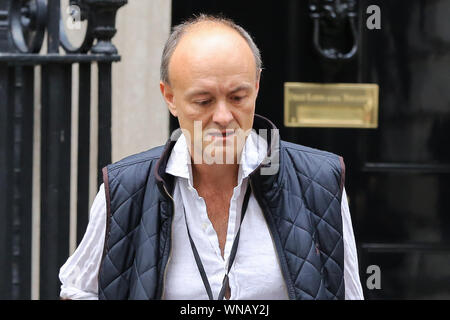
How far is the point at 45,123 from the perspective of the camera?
10.1 feet

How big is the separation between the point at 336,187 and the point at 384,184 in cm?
213

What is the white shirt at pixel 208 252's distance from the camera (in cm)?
199

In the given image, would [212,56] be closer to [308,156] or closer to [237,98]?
[237,98]

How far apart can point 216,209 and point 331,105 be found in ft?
7.04

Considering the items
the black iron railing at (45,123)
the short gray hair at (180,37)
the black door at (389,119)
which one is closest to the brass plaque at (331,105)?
the black door at (389,119)

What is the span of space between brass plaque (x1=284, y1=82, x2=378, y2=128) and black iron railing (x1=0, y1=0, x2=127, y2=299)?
4.22 ft

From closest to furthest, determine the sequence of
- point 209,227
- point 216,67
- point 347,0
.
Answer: point 216,67 → point 209,227 → point 347,0

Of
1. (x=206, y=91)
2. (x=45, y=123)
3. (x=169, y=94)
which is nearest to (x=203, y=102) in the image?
(x=206, y=91)

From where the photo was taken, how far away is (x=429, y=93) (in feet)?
13.5

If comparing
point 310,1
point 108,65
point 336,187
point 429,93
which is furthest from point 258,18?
point 336,187

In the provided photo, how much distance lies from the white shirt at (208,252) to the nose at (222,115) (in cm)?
18

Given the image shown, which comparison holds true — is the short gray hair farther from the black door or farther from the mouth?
the black door

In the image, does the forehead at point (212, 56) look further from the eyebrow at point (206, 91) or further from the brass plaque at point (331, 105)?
the brass plaque at point (331, 105)
